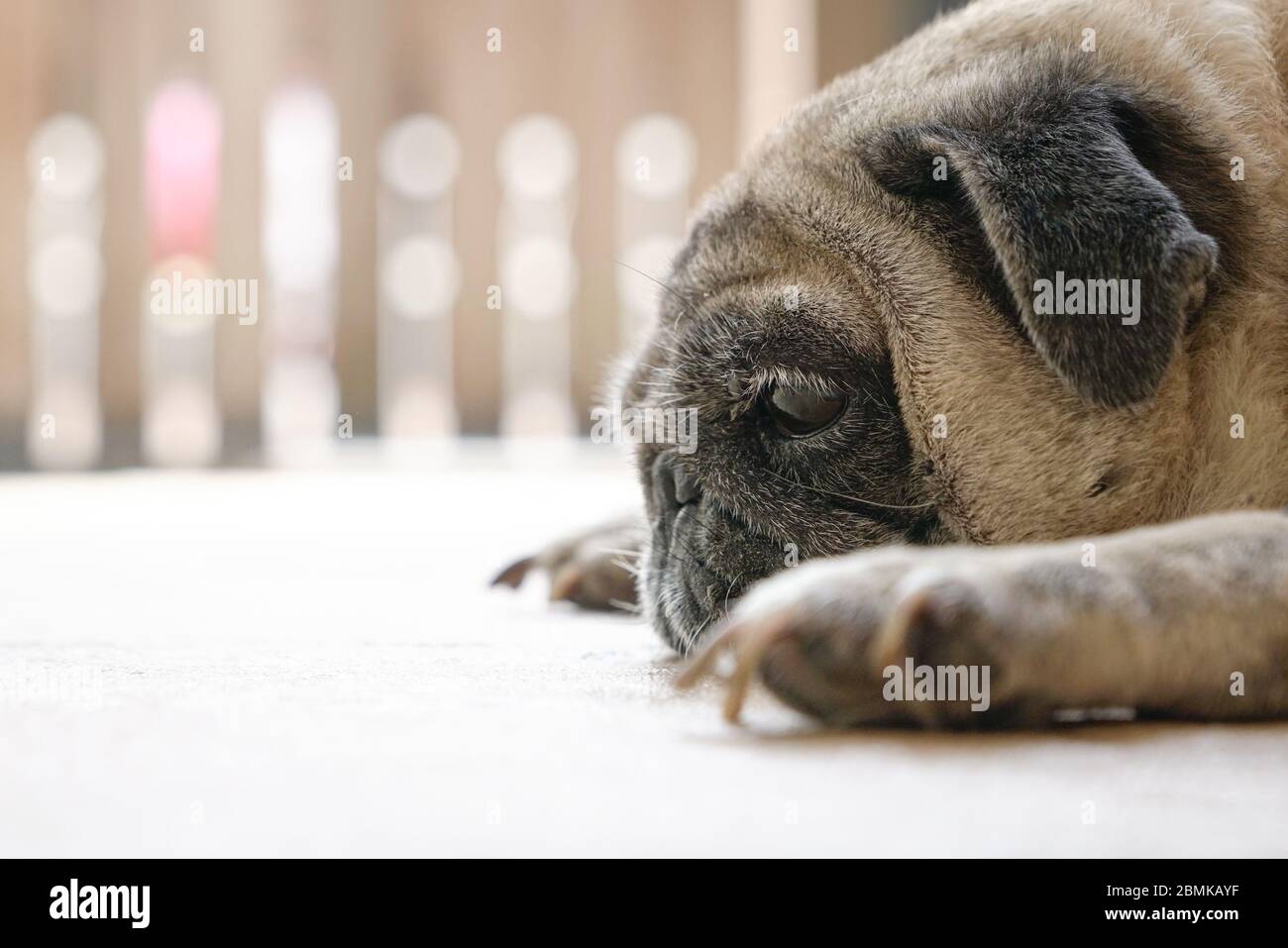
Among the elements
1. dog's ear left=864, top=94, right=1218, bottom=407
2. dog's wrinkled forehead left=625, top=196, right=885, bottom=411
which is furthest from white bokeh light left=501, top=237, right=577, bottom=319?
dog's ear left=864, top=94, right=1218, bottom=407

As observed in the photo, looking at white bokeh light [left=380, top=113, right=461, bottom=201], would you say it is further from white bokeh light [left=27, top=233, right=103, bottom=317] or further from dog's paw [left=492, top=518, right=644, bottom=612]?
dog's paw [left=492, top=518, right=644, bottom=612]

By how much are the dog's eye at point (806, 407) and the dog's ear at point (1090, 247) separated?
23 cm

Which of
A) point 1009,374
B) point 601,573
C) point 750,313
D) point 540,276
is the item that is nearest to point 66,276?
point 540,276

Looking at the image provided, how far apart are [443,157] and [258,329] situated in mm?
1668

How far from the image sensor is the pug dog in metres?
1.18

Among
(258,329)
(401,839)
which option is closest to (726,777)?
(401,839)

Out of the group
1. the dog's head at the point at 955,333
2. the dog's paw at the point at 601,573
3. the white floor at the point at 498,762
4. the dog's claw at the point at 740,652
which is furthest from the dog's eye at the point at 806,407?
the dog's paw at the point at 601,573

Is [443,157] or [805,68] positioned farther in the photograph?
[443,157]

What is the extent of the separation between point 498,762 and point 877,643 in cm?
32

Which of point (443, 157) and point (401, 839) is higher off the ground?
point (443, 157)

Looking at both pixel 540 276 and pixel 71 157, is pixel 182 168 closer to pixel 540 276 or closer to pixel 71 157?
pixel 71 157

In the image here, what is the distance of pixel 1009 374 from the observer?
158 cm
